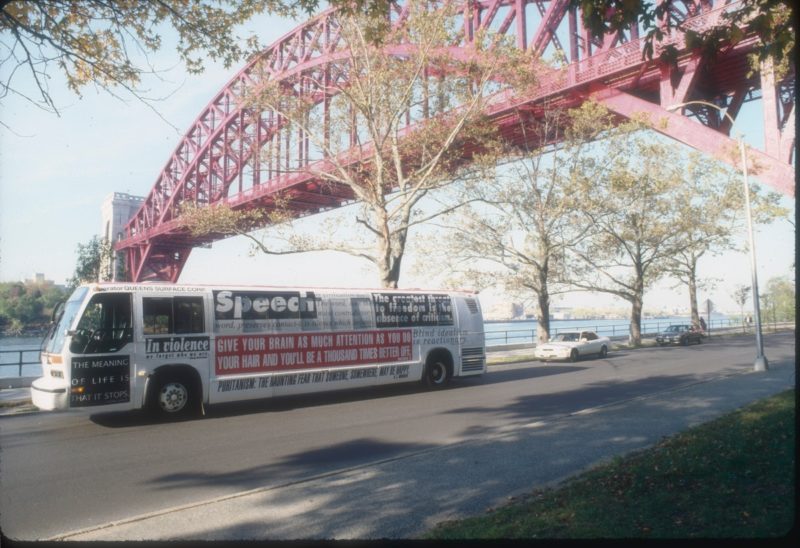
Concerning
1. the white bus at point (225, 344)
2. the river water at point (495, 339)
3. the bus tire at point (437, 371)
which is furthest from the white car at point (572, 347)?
the white bus at point (225, 344)

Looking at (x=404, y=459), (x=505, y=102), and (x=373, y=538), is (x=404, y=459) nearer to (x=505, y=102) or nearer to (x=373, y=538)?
(x=373, y=538)

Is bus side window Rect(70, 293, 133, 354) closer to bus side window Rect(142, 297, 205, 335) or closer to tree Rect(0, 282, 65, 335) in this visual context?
bus side window Rect(142, 297, 205, 335)

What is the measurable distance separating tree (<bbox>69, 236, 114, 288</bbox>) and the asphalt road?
1151cm

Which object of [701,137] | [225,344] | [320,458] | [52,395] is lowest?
[320,458]

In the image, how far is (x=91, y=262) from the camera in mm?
21984

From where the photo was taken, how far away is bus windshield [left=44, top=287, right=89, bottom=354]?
388 inches

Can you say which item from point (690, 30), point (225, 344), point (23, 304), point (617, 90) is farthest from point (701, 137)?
point (23, 304)

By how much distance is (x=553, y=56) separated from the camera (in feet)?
69.7

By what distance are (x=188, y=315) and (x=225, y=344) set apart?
906mm

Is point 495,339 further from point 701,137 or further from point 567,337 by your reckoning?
point 701,137

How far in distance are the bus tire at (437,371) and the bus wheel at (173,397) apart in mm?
6138

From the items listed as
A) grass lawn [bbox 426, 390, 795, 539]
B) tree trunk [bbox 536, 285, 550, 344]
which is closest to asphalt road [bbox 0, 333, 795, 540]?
grass lawn [bbox 426, 390, 795, 539]

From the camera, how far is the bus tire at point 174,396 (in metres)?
10.3

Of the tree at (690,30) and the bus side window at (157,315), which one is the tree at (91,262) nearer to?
the bus side window at (157,315)
